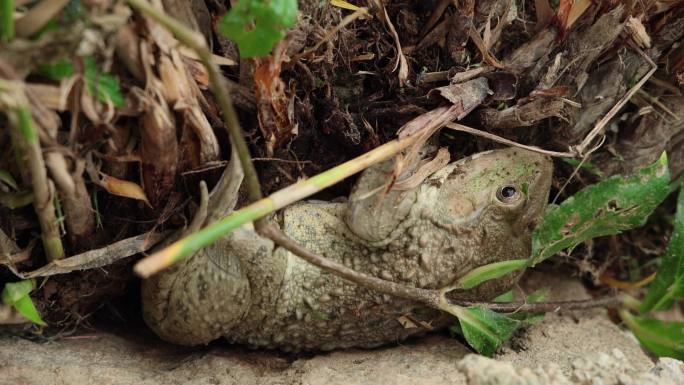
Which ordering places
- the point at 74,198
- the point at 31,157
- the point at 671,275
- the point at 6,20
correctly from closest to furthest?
the point at 6,20
the point at 31,157
the point at 74,198
the point at 671,275

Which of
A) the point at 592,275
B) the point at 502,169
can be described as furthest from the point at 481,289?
the point at 592,275

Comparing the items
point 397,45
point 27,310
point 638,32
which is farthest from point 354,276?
point 638,32

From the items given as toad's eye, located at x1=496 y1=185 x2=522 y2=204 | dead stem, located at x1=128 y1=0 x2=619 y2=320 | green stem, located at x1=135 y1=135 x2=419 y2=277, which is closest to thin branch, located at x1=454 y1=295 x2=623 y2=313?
dead stem, located at x1=128 y1=0 x2=619 y2=320

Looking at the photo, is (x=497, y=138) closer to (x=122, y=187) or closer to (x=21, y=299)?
(x=122, y=187)

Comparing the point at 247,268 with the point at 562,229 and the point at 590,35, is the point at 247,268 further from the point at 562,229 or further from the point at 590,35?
the point at 590,35

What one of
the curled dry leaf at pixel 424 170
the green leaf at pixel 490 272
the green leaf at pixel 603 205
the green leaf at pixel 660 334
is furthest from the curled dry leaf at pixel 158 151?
the green leaf at pixel 660 334

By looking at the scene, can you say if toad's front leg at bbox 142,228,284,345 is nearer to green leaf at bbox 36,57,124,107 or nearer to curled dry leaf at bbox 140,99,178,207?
curled dry leaf at bbox 140,99,178,207
